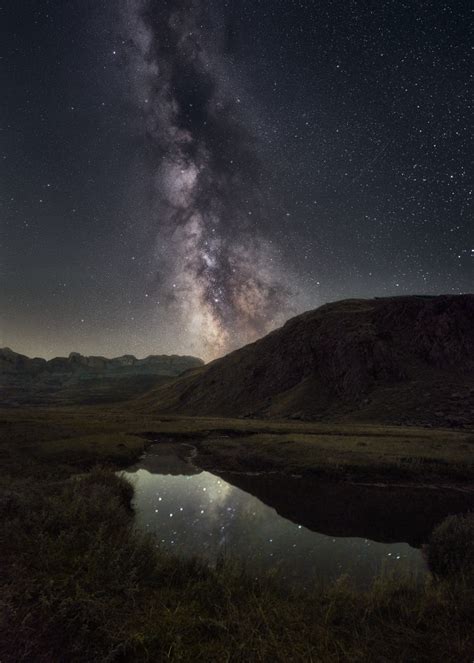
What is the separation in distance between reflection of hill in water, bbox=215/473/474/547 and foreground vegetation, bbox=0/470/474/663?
7.42 meters

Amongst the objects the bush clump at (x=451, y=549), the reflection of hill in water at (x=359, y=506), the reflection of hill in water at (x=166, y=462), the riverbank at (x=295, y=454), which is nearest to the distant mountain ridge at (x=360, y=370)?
the riverbank at (x=295, y=454)

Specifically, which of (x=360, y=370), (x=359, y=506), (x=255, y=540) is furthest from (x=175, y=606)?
(x=360, y=370)

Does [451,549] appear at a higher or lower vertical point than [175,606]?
lower

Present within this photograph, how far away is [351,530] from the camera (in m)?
16.2

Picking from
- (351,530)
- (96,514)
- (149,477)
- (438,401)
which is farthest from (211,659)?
(438,401)

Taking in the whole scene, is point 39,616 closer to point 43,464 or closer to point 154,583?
point 154,583

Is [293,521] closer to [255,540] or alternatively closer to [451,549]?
[255,540]

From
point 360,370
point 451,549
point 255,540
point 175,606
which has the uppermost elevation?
point 360,370

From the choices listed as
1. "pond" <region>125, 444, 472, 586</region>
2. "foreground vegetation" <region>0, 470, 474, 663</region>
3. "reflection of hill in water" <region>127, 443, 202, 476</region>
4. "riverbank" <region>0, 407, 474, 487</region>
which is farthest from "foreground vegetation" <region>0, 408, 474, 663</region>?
"reflection of hill in water" <region>127, 443, 202, 476</region>

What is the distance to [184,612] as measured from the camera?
6891 mm

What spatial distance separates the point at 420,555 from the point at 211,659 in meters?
11.1

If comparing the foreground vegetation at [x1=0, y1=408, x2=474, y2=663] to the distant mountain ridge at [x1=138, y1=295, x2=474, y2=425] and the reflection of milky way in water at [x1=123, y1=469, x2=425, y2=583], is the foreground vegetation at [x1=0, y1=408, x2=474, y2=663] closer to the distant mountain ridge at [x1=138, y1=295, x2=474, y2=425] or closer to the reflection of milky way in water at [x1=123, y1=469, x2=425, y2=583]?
the reflection of milky way in water at [x1=123, y1=469, x2=425, y2=583]

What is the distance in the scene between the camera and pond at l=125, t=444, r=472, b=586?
12.2 m

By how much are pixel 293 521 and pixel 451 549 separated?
23.2 feet
